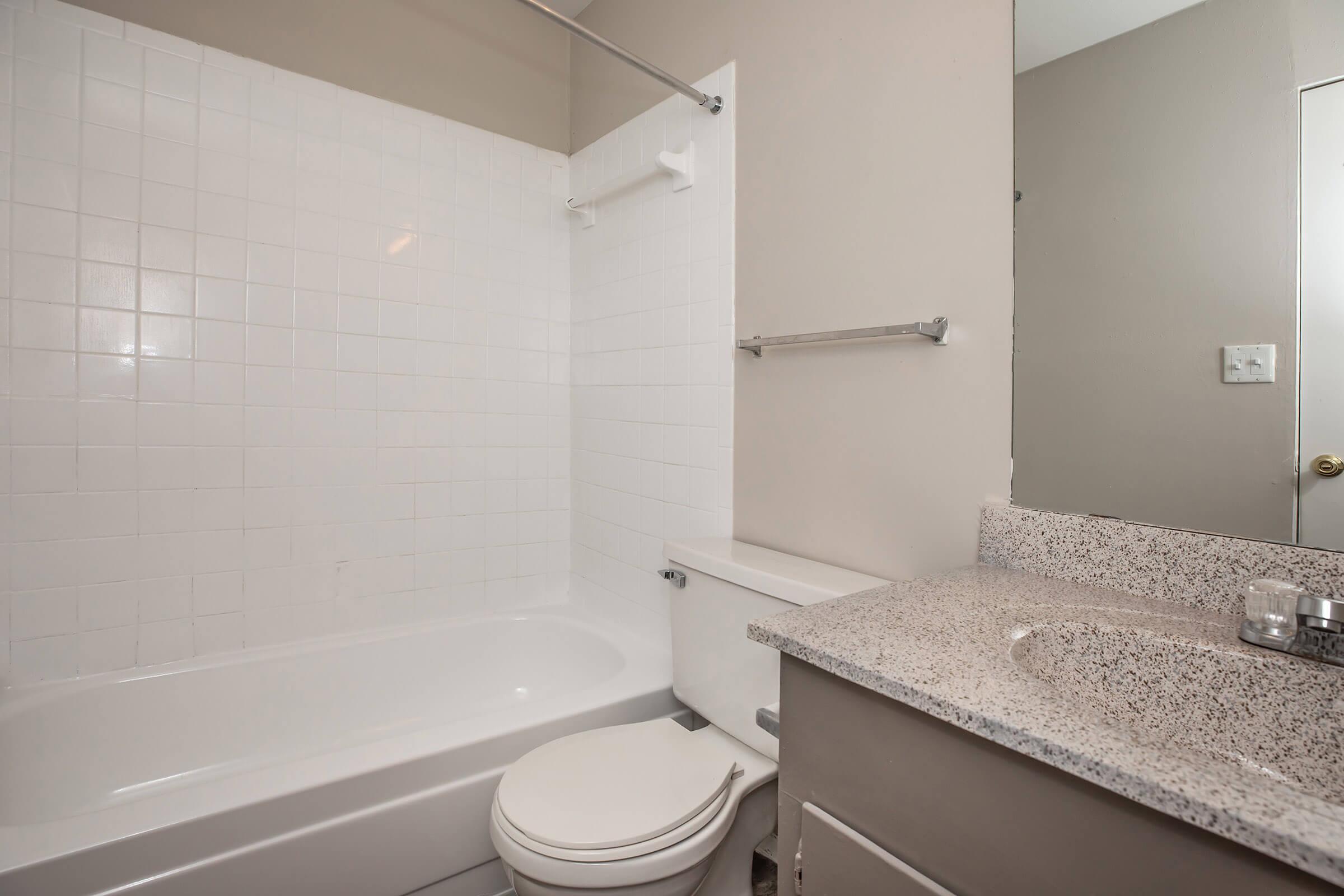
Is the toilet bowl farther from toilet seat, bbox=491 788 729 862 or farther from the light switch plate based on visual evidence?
the light switch plate

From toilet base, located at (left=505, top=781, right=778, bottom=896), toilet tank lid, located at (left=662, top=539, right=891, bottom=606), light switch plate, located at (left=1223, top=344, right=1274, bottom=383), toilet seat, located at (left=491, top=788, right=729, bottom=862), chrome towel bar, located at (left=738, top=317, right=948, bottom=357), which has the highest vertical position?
chrome towel bar, located at (left=738, top=317, right=948, bottom=357)

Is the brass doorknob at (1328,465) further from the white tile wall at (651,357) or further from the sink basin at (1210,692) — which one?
the white tile wall at (651,357)

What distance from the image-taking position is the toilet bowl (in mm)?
1018

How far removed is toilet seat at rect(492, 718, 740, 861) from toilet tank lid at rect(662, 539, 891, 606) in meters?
0.35

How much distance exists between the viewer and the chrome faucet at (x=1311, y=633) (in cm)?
64

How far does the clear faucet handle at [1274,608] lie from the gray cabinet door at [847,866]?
0.47 meters

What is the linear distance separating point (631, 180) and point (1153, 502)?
62.1 inches

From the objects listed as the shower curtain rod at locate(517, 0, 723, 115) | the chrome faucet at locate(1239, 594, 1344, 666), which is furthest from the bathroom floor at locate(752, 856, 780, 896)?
the shower curtain rod at locate(517, 0, 723, 115)

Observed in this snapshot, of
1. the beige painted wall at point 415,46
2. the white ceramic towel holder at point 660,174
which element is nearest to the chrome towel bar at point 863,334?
the white ceramic towel holder at point 660,174

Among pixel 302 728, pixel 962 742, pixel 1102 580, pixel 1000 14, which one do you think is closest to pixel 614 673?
pixel 302 728

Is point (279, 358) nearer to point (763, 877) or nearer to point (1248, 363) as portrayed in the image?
point (763, 877)

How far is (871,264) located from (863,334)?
6.6 inches

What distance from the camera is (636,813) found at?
1087 mm

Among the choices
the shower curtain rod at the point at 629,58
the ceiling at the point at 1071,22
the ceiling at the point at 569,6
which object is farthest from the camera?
the ceiling at the point at 569,6
